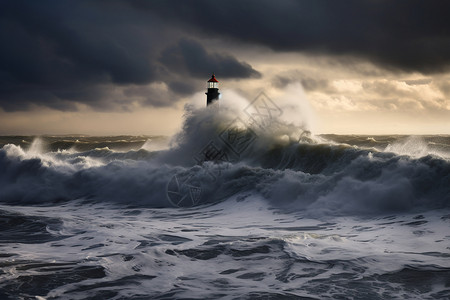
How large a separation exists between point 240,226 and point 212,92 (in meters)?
11.6

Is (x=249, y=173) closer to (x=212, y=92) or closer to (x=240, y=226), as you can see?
(x=240, y=226)

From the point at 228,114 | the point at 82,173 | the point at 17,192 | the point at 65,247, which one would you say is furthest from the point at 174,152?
the point at 65,247

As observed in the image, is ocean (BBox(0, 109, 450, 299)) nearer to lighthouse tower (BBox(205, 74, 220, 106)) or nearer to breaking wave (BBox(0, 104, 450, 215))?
breaking wave (BBox(0, 104, 450, 215))

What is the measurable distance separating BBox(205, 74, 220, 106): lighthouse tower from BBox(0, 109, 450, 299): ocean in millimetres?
2764

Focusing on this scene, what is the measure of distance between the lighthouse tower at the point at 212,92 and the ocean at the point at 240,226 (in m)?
2.76

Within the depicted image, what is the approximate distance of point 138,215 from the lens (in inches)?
415

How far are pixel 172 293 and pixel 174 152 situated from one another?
46.8 feet

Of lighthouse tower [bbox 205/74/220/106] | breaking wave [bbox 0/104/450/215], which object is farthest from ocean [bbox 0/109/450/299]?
lighthouse tower [bbox 205/74/220/106]

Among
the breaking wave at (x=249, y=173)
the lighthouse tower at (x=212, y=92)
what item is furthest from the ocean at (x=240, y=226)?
the lighthouse tower at (x=212, y=92)

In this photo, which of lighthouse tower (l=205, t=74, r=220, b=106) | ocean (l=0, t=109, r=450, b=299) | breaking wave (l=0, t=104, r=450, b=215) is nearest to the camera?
ocean (l=0, t=109, r=450, b=299)

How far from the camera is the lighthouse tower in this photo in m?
19.2

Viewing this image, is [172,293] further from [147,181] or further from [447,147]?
[447,147]

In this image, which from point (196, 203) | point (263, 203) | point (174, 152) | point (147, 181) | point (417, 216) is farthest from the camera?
point (174, 152)

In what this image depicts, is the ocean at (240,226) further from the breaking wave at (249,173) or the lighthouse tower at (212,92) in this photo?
the lighthouse tower at (212,92)
